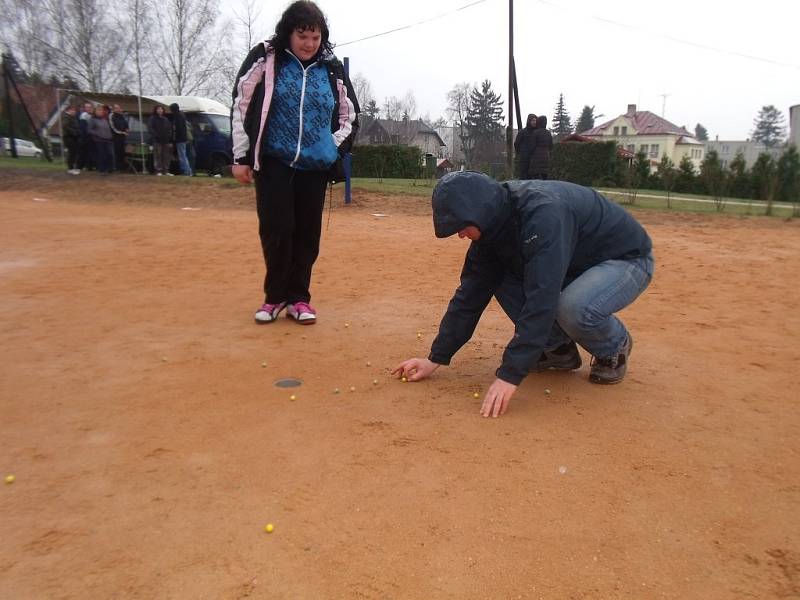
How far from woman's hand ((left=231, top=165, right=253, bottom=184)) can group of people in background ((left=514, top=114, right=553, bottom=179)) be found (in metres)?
9.11

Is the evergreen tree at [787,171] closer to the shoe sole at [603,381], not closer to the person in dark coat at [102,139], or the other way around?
the person in dark coat at [102,139]

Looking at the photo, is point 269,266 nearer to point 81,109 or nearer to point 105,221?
point 105,221

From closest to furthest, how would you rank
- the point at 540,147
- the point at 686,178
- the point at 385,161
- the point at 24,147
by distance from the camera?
the point at 540,147
the point at 686,178
the point at 385,161
the point at 24,147

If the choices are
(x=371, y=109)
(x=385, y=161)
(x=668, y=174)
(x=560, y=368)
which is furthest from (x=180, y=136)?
(x=371, y=109)

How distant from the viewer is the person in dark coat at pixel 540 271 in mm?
Answer: 2484

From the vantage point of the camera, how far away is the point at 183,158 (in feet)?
50.5

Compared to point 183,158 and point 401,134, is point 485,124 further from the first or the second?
point 183,158

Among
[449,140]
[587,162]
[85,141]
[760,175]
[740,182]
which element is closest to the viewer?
[85,141]

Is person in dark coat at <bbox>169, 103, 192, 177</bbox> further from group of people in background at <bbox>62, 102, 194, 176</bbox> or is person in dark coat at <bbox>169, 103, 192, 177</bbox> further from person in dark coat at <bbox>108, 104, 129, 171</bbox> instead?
person in dark coat at <bbox>108, 104, 129, 171</bbox>

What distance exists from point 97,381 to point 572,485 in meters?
2.18

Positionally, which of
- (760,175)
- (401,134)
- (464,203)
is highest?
(401,134)

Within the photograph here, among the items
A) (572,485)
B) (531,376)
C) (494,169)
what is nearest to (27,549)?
(572,485)

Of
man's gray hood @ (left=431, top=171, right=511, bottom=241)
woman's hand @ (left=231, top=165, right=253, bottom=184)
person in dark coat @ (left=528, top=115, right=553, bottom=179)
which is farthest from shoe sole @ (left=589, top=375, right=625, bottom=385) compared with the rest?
person in dark coat @ (left=528, top=115, right=553, bottom=179)

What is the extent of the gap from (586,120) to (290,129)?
8853cm
